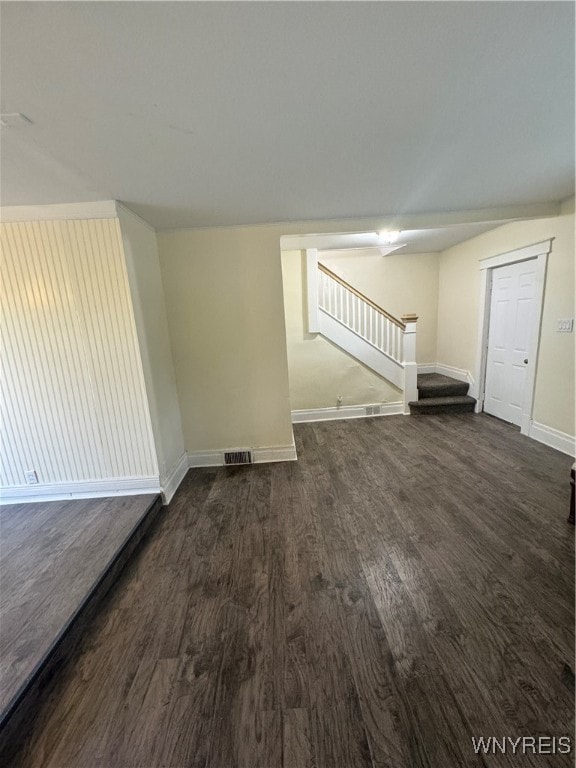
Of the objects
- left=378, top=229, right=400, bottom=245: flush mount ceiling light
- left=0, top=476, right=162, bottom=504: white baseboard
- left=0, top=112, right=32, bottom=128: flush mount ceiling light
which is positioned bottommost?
left=0, top=476, right=162, bottom=504: white baseboard

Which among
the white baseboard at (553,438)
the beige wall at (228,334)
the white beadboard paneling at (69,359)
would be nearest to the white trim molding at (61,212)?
the white beadboard paneling at (69,359)

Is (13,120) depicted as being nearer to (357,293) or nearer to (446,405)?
(357,293)

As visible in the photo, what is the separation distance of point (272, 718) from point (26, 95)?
2601mm

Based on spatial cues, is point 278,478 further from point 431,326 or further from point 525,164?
point 431,326

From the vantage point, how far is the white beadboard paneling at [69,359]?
2117 mm

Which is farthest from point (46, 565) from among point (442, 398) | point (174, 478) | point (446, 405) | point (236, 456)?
point (442, 398)

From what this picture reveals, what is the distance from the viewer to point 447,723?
103 cm

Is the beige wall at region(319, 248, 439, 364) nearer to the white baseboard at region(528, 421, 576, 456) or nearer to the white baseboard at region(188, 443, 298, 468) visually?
the white baseboard at region(528, 421, 576, 456)

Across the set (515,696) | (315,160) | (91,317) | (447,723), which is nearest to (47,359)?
(91,317)

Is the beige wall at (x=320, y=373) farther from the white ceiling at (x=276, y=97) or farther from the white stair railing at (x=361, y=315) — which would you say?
the white ceiling at (x=276, y=97)

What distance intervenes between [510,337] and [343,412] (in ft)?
7.90

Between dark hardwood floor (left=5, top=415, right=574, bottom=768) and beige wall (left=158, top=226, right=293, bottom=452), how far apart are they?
0.87 m

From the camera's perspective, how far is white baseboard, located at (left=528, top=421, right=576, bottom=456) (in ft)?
9.34

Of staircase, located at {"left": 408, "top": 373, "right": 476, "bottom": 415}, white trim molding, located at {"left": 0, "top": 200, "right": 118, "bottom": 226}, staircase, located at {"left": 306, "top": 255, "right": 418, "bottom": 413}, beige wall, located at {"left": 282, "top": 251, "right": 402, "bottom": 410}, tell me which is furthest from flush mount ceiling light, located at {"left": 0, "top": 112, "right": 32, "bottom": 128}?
staircase, located at {"left": 408, "top": 373, "right": 476, "bottom": 415}
